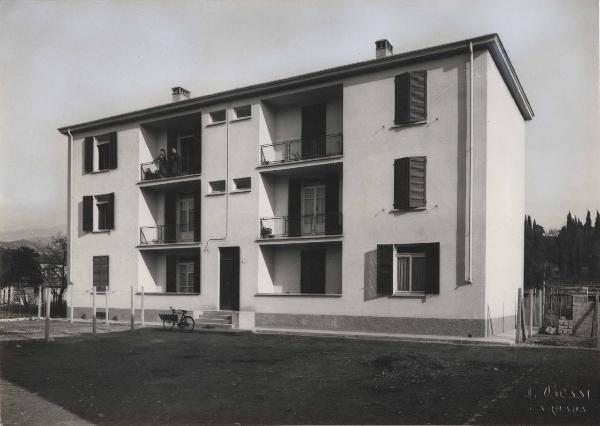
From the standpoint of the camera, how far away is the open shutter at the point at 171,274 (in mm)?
25891

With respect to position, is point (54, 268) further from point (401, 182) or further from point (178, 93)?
point (401, 182)

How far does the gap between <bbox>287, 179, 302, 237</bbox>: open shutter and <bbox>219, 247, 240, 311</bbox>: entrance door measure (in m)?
2.45

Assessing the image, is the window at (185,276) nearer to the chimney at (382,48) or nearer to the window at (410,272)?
the window at (410,272)

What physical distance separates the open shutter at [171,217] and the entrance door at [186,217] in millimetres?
236

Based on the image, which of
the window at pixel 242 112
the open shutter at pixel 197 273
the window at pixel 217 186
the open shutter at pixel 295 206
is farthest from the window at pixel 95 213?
the open shutter at pixel 295 206

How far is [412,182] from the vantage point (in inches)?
734

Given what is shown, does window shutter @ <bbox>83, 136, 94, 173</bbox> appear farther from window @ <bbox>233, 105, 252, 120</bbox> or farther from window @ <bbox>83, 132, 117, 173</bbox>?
window @ <bbox>233, 105, 252, 120</bbox>

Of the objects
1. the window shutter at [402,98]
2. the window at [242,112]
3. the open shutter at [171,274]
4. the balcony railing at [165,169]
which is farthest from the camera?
the open shutter at [171,274]

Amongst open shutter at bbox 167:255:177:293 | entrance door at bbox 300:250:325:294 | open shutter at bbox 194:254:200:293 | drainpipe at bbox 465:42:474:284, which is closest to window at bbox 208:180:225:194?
open shutter at bbox 194:254:200:293

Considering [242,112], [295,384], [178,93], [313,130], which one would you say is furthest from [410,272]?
[178,93]

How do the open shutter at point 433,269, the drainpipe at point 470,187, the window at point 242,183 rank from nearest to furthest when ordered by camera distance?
the drainpipe at point 470,187
the open shutter at point 433,269
the window at point 242,183

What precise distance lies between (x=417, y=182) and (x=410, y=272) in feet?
10.3

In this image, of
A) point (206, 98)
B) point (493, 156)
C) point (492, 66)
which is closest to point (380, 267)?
point (493, 156)

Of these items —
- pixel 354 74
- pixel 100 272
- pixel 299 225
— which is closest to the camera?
pixel 354 74
